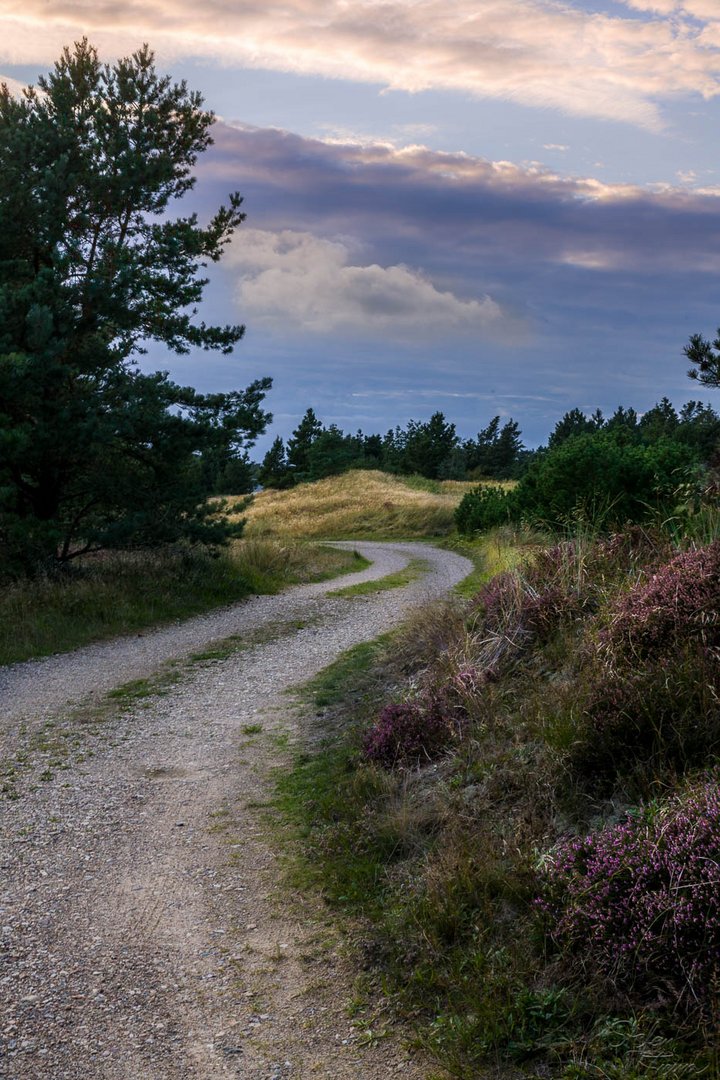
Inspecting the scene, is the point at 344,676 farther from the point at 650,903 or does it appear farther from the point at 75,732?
the point at 650,903

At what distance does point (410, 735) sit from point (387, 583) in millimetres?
13994

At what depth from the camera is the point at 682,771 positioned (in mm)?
4910

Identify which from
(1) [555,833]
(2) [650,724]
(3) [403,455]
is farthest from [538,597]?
(3) [403,455]

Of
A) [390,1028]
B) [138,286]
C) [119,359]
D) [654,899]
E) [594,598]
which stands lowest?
[390,1028]

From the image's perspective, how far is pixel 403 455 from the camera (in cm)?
7981

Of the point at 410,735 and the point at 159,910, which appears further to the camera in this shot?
the point at 410,735

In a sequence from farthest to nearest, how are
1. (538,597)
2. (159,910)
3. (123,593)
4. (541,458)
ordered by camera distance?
(541,458) → (123,593) → (538,597) → (159,910)

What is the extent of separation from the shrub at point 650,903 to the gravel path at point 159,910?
3.33ft

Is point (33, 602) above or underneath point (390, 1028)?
above

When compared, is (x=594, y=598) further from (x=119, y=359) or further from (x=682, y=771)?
(x=119, y=359)

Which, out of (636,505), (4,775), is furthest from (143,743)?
(636,505)

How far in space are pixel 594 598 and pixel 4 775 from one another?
5692mm

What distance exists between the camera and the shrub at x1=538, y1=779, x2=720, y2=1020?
3.60 metres

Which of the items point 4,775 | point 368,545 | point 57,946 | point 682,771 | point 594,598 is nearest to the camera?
point 57,946
